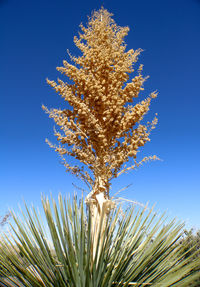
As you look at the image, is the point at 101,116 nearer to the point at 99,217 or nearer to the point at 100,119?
the point at 100,119

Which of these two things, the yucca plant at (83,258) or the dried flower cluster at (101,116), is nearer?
the yucca plant at (83,258)

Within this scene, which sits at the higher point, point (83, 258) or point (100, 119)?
point (100, 119)

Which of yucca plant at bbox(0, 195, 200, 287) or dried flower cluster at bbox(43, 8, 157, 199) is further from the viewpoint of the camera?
dried flower cluster at bbox(43, 8, 157, 199)

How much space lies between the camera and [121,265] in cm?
205

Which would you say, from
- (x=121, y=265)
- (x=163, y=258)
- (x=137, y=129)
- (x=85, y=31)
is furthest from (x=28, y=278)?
(x=85, y=31)

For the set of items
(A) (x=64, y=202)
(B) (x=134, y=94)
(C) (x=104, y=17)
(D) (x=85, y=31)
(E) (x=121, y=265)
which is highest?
(C) (x=104, y=17)

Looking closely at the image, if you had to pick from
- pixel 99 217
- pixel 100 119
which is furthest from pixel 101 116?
pixel 99 217

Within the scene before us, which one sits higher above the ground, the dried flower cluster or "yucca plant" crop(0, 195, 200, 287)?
the dried flower cluster

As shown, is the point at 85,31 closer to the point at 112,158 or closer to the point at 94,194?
the point at 112,158

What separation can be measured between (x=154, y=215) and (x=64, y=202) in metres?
1.19

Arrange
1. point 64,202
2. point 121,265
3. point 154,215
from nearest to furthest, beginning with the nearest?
point 121,265, point 64,202, point 154,215

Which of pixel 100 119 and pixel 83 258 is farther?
pixel 100 119

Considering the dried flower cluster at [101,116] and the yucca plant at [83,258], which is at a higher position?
the dried flower cluster at [101,116]

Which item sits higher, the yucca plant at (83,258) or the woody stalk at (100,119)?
the woody stalk at (100,119)
